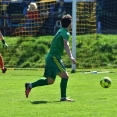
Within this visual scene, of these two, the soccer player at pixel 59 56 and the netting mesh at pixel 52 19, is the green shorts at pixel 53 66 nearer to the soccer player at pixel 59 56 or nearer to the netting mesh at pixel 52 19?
the soccer player at pixel 59 56

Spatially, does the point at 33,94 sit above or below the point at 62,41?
below

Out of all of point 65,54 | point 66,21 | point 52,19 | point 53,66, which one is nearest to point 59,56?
point 53,66

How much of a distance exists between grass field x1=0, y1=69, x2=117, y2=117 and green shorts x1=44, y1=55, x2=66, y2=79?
0.55 m

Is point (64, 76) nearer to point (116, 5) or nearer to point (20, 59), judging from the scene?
point (20, 59)

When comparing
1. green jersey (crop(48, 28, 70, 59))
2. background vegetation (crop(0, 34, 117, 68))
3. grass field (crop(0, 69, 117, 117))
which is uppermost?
green jersey (crop(48, 28, 70, 59))

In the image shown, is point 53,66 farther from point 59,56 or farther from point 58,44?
point 58,44

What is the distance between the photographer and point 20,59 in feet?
77.7

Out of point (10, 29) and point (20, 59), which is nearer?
point (20, 59)

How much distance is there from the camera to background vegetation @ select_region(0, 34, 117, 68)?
75.4 ft

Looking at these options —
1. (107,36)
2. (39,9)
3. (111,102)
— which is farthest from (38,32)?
(111,102)

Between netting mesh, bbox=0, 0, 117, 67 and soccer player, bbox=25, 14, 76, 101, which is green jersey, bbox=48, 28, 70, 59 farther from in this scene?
netting mesh, bbox=0, 0, 117, 67

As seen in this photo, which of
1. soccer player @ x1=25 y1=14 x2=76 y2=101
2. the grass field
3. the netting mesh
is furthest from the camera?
the netting mesh

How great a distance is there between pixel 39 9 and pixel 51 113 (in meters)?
16.1

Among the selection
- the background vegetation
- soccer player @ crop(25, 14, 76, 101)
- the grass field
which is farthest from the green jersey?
the background vegetation
